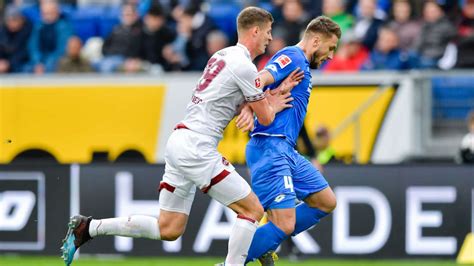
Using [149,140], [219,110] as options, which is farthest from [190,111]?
[149,140]

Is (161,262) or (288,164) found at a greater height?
(288,164)

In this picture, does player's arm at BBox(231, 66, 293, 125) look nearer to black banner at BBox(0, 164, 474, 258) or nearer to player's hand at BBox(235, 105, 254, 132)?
player's hand at BBox(235, 105, 254, 132)

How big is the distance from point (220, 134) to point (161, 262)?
467cm

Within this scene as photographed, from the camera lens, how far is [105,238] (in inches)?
612

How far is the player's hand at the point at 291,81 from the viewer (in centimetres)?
1078

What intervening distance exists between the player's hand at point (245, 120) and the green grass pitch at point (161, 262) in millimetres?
4257

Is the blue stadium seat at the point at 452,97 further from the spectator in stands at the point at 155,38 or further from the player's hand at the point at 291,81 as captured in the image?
the player's hand at the point at 291,81

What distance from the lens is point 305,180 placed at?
11.0 metres

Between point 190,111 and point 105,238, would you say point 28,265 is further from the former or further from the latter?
point 190,111

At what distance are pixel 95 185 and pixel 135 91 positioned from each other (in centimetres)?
228

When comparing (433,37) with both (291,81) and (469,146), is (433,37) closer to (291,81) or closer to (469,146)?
(469,146)

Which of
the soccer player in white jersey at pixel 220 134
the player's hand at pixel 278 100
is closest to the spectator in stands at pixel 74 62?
the player's hand at pixel 278 100

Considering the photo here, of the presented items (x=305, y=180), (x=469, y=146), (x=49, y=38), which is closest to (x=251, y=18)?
(x=305, y=180)

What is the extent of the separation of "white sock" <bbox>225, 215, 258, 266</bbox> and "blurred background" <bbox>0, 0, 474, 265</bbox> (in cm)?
494
